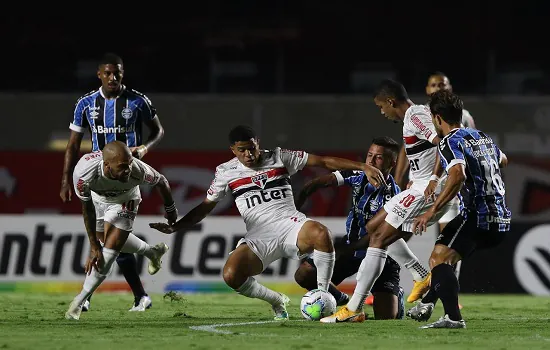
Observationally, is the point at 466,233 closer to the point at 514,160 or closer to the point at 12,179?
the point at 514,160

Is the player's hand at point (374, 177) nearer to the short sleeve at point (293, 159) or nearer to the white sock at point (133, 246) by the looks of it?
the short sleeve at point (293, 159)

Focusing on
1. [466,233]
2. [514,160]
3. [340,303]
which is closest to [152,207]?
[514,160]

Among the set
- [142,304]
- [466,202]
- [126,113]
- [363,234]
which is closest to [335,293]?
[363,234]

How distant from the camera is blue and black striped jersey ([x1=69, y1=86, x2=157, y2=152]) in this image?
955 cm

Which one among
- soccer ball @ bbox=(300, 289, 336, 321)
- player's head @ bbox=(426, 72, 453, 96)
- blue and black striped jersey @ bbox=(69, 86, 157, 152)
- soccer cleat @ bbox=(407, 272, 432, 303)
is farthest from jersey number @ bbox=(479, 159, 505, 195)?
blue and black striped jersey @ bbox=(69, 86, 157, 152)

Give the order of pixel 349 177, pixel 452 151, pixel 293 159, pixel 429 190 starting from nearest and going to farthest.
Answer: pixel 452 151
pixel 429 190
pixel 293 159
pixel 349 177

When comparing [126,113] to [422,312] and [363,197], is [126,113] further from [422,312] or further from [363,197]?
[422,312]

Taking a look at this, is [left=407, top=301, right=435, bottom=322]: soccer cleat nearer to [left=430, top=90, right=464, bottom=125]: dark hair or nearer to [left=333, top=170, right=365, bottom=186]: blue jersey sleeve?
[left=333, top=170, right=365, bottom=186]: blue jersey sleeve

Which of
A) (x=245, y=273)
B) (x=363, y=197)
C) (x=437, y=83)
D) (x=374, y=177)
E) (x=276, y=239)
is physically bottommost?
(x=245, y=273)

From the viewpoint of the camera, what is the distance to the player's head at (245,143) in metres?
8.16

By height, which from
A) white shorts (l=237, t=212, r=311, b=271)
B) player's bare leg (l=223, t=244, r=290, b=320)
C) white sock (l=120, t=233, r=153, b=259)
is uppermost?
white shorts (l=237, t=212, r=311, b=271)

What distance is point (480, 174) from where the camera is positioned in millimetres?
7406

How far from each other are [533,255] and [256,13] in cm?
928

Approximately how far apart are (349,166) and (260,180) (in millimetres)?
813
